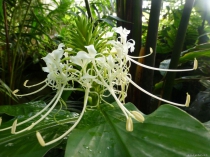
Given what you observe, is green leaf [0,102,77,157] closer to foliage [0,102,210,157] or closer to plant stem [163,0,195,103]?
foliage [0,102,210,157]

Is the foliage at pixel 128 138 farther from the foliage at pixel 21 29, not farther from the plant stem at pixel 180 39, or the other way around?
the foliage at pixel 21 29

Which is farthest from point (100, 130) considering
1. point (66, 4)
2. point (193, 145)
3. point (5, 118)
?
point (66, 4)

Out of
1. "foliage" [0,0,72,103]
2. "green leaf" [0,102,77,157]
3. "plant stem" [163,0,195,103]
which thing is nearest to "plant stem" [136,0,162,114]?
"plant stem" [163,0,195,103]

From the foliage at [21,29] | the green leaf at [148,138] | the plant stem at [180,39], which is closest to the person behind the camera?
the green leaf at [148,138]

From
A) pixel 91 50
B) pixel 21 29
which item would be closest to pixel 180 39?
pixel 91 50

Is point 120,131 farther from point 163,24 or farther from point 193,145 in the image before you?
point 163,24

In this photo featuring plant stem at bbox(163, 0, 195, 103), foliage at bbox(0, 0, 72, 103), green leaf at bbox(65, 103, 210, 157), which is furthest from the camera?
foliage at bbox(0, 0, 72, 103)

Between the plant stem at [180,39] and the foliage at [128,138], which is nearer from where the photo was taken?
the foliage at [128,138]

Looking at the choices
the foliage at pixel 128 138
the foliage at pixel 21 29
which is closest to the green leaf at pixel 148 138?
the foliage at pixel 128 138

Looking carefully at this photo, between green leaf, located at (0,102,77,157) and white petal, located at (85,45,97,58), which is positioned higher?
white petal, located at (85,45,97,58)
